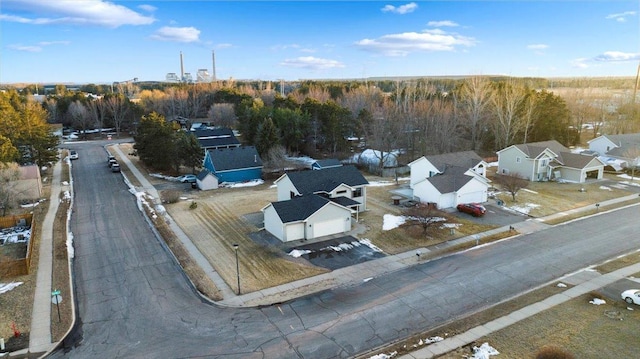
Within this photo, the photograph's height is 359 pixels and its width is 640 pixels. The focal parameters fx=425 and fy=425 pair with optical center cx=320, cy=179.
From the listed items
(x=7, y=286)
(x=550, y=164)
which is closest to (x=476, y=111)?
(x=550, y=164)

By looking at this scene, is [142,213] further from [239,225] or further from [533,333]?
[533,333]

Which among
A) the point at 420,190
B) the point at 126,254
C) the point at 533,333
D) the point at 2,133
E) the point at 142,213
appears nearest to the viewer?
the point at 533,333

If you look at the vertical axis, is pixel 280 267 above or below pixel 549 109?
below

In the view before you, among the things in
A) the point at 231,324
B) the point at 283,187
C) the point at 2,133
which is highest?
the point at 2,133

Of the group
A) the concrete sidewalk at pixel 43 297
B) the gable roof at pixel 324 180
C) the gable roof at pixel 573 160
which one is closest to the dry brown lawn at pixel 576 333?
the concrete sidewalk at pixel 43 297

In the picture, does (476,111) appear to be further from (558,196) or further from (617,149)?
(558,196)

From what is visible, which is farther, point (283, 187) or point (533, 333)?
point (283, 187)

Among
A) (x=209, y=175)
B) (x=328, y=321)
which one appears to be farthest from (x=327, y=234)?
(x=209, y=175)
